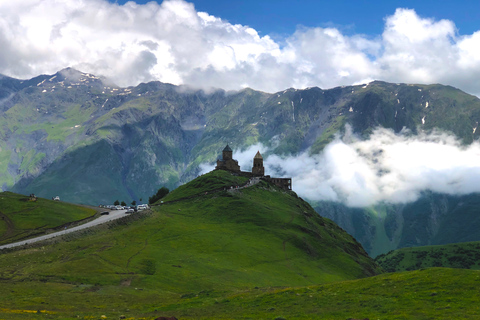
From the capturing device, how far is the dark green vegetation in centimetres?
11788

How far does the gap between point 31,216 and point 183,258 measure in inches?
2266

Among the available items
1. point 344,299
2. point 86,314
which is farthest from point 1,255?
point 344,299

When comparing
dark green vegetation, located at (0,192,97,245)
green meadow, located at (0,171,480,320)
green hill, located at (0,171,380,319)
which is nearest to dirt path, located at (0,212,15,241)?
dark green vegetation, located at (0,192,97,245)

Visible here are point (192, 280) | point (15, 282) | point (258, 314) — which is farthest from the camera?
point (192, 280)

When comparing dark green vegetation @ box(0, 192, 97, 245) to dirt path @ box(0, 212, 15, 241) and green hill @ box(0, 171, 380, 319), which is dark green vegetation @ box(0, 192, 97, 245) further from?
green hill @ box(0, 171, 380, 319)

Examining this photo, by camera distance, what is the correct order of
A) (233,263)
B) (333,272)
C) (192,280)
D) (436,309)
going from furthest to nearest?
(333,272)
(233,263)
(192,280)
(436,309)

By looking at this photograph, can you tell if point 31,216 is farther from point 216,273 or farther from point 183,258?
point 216,273

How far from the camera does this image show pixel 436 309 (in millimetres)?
45031

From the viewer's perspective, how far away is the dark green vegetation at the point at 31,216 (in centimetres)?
11788

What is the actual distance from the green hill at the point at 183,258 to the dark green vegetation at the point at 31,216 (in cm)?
1905

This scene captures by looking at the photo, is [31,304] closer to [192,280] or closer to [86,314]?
[86,314]

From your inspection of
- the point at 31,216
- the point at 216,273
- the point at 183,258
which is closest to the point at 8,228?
the point at 31,216

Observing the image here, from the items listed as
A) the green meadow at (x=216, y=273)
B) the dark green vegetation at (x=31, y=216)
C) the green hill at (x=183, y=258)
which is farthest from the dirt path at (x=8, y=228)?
the green hill at (x=183, y=258)

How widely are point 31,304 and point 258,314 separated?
30.1 metres
